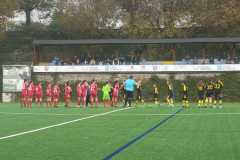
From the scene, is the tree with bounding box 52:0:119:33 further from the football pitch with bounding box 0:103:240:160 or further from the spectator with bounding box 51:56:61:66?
the football pitch with bounding box 0:103:240:160

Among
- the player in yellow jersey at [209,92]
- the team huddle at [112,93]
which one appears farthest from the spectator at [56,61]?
the player in yellow jersey at [209,92]

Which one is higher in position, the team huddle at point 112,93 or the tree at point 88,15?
the tree at point 88,15

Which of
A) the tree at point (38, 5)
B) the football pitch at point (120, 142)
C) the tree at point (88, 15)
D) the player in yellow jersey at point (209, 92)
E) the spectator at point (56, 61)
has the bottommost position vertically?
the football pitch at point (120, 142)

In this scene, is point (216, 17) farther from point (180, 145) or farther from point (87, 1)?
point (180, 145)

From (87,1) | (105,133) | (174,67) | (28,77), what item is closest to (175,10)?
(87,1)

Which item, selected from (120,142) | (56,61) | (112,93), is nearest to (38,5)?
(56,61)

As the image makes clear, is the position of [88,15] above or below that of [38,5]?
below

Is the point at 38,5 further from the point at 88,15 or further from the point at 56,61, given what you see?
the point at 56,61

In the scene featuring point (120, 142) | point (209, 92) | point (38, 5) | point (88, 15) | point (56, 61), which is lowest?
point (120, 142)

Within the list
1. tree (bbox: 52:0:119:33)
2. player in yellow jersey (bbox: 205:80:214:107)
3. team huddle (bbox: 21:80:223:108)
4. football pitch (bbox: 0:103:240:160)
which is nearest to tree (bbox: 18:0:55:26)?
tree (bbox: 52:0:119:33)

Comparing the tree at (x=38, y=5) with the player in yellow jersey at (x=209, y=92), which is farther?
the tree at (x=38, y=5)

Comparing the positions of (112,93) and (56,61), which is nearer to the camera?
(112,93)

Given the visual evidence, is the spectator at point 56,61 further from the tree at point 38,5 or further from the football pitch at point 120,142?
the football pitch at point 120,142

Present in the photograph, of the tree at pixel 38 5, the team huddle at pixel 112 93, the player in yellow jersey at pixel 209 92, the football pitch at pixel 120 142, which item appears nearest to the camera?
the football pitch at pixel 120 142
